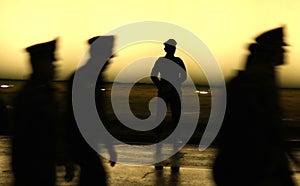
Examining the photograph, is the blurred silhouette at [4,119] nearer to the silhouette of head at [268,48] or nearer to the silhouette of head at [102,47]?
the silhouette of head at [102,47]

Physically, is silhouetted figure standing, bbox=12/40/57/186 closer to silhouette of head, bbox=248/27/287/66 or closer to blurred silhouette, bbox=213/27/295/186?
blurred silhouette, bbox=213/27/295/186

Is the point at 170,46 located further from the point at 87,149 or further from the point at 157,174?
the point at 87,149

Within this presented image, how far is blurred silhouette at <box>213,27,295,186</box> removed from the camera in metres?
4.46

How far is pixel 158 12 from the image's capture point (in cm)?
1672

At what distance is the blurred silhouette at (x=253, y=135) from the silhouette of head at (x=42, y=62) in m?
1.22

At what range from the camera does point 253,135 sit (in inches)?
176

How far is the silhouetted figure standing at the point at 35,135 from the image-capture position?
15.9ft

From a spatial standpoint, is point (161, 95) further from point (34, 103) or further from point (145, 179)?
point (34, 103)

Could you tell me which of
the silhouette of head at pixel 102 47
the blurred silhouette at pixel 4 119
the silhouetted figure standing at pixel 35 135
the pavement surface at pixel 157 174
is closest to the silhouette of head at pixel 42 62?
the silhouetted figure standing at pixel 35 135

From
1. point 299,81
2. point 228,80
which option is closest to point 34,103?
point 228,80

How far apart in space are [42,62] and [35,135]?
504 millimetres

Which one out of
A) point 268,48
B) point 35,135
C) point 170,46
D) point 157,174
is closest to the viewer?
point 268,48

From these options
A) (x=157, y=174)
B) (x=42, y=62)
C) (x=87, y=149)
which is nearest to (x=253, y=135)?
(x=42, y=62)

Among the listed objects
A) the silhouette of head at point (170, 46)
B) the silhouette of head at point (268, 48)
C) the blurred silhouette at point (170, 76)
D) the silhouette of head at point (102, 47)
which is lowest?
the blurred silhouette at point (170, 76)
